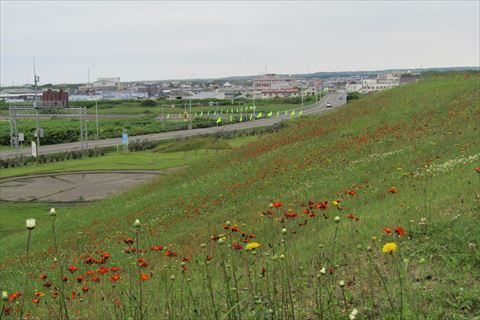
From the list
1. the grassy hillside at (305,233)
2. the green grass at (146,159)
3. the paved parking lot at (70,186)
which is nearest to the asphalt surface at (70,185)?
the paved parking lot at (70,186)

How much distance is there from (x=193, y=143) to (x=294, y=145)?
31.7 m

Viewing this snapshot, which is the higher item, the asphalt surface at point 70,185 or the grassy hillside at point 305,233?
the grassy hillside at point 305,233

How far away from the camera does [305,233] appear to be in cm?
988

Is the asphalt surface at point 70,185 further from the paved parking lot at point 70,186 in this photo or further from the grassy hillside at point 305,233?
the grassy hillside at point 305,233

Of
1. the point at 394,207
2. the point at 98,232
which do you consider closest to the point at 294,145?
the point at 98,232

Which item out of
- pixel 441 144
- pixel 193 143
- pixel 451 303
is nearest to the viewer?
pixel 451 303

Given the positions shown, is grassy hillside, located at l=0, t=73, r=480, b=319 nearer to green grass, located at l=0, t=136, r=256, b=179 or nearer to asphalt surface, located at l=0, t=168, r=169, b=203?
asphalt surface, located at l=0, t=168, r=169, b=203

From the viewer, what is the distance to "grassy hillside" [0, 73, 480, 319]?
5.29 meters

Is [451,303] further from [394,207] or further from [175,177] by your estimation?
[175,177]

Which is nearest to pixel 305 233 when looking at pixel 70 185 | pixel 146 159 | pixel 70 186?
pixel 70 186

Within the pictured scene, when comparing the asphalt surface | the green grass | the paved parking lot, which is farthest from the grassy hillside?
the green grass

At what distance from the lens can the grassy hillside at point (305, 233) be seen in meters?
5.29

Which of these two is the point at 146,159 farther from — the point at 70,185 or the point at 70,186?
the point at 70,186

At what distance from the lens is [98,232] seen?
17.0 metres
